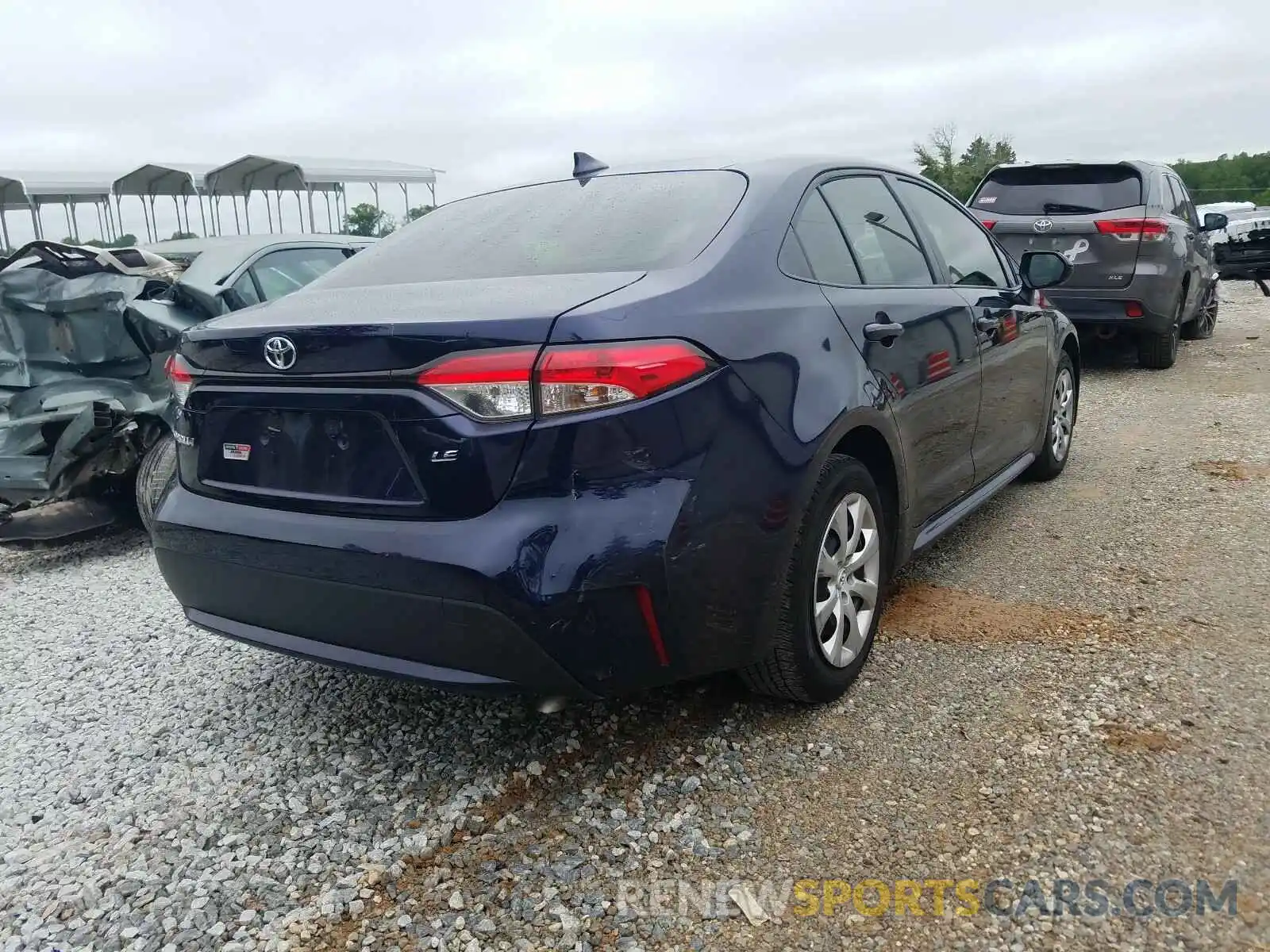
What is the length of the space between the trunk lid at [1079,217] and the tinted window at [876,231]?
4.65 m

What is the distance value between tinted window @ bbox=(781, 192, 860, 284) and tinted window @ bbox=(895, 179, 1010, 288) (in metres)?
0.76

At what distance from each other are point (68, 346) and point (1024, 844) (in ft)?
16.6

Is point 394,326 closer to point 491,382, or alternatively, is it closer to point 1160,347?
point 491,382

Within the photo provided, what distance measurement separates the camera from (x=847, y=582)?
2799 millimetres

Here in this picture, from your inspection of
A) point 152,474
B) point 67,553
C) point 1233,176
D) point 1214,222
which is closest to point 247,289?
point 152,474

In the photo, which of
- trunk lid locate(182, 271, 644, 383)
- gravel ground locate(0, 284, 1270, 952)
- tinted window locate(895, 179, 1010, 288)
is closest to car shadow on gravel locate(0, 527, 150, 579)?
gravel ground locate(0, 284, 1270, 952)

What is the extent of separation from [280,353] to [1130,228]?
724 centimetres

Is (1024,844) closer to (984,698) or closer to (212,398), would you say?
(984,698)

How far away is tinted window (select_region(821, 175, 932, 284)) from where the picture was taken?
3.09m

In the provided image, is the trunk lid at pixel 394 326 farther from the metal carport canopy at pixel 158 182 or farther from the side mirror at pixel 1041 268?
the metal carport canopy at pixel 158 182

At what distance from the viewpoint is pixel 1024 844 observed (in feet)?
7.14

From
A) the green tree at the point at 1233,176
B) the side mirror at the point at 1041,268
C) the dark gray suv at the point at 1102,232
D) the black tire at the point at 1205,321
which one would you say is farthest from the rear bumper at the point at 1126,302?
the green tree at the point at 1233,176

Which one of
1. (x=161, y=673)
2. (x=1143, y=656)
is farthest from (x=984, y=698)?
(x=161, y=673)

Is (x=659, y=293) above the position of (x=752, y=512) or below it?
above
